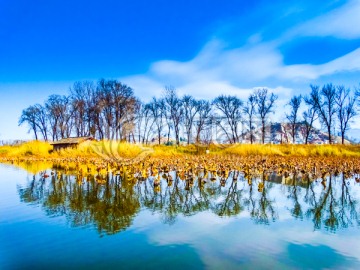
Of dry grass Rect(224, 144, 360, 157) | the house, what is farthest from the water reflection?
the house

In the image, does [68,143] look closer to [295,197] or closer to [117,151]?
[117,151]

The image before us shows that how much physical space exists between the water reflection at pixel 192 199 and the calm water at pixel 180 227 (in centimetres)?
2

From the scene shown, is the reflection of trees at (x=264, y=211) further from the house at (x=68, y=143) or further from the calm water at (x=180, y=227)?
the house at (x=68, y=143)

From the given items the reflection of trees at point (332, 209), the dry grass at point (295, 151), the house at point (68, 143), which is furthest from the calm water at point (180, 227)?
the house at point (68, 143)

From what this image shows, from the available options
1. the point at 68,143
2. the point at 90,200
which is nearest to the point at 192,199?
the point at 90,200

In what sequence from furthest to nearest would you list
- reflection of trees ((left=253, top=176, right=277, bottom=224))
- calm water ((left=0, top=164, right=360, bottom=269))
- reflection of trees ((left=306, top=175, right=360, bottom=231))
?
reflection of trees ((left=253, top=176, right=277, bottom=224)), reflection of trees ((left=306, top=175, right=360, bottom=231)), calm water ((left=0, top=164, right=360, bottom=269))

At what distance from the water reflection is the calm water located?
2 centimetres

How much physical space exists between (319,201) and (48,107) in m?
63.3

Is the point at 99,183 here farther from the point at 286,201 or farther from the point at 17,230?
the point at 286,201

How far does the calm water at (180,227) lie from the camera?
3895mm

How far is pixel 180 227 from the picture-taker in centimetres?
532

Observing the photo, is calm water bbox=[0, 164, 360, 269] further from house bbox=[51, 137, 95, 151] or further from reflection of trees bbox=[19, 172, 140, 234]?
house bbox=[51, 137, 95, 151]

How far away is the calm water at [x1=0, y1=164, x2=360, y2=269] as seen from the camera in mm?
3895

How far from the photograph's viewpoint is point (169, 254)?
13.4ft
